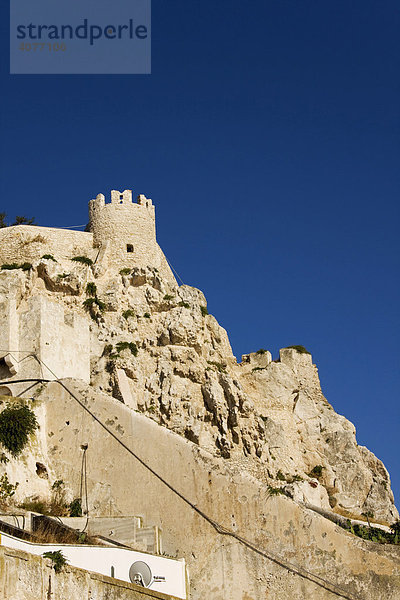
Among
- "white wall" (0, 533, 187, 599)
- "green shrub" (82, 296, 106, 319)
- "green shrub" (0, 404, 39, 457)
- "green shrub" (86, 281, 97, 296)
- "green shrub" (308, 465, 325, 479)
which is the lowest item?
"white wall" (0, 533, 187, 599)

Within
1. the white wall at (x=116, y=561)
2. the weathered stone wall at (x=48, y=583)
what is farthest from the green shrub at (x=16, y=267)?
the weathered stone wall at (x=48, y=583)

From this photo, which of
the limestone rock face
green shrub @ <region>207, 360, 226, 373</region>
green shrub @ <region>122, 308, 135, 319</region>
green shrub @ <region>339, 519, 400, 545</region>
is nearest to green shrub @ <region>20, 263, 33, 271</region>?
the limestone rock face

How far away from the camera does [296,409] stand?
40.0 meters

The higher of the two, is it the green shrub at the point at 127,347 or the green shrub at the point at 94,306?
the green shrub at the point at 94,306

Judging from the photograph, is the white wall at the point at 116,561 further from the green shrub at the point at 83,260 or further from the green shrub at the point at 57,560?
the green shrub at the point at 83,260

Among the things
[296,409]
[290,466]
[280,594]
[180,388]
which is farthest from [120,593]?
[296,409]

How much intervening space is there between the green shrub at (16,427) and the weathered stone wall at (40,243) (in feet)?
42.0

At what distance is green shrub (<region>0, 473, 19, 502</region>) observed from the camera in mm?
24419

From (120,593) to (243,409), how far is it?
17.0m

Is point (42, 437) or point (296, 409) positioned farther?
point (296, 409)

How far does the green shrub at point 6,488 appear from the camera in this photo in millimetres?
24419

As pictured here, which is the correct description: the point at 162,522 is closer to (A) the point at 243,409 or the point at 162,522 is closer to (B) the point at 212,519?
(B) the point at 212,519

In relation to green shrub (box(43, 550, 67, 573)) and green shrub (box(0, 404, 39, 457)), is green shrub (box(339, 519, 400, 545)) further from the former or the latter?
green shrub (box(43, 550, 67, 573))

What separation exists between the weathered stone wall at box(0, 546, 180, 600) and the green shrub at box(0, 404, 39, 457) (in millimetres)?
8243
